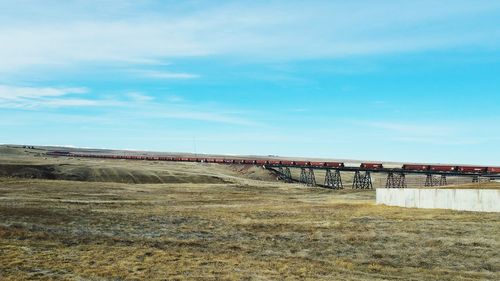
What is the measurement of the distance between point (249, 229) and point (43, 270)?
15087 millimetres

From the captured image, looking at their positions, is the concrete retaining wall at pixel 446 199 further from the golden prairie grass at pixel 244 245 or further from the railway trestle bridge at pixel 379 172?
the railway trestle bridge at pixel 379 172

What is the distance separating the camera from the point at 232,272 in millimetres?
18625

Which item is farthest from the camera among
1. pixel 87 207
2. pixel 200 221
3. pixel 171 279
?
pixel 87 207

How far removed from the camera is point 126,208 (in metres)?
43.7

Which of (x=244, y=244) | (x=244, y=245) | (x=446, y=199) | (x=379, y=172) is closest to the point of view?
(x=244, y=245)

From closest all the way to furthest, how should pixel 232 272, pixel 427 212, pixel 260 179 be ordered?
1. pixel 232 272
2. pixel 427 212
3. pixel 260 179

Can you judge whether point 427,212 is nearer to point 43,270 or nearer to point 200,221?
point 200,221

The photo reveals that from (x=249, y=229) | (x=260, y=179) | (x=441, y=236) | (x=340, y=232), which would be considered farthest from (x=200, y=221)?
(x=260, y=179)

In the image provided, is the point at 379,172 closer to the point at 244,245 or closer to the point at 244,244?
the point at 244,244

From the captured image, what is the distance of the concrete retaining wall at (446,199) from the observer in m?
35.7

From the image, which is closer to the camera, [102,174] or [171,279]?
[171,279]

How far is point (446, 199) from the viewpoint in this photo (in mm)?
39281

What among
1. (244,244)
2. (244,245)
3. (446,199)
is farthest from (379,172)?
(244,245)

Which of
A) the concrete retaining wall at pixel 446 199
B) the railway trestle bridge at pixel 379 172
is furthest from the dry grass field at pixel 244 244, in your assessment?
the railway trestle bridge at pixel 379 172
